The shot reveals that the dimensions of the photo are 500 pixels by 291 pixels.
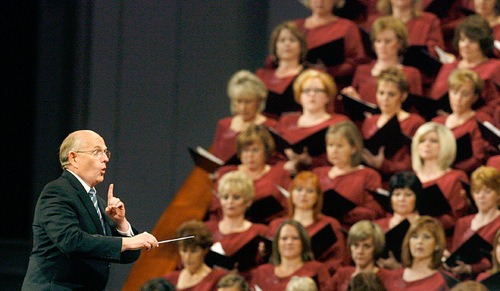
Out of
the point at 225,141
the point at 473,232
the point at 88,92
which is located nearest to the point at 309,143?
the point at 225,141

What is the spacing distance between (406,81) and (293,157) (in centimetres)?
31

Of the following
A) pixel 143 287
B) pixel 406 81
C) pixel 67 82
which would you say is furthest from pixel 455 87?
pixel 67 82

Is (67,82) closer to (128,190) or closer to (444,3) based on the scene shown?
(128,190)

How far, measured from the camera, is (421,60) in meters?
2.33

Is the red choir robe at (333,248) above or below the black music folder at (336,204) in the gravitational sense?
below

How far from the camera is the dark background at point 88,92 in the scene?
2.88 metres

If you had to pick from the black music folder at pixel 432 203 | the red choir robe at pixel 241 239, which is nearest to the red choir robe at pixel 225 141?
the red choir robe at pixel 241 239

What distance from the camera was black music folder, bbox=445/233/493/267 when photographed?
1903 millimetres

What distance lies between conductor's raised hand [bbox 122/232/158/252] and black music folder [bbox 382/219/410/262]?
875mm

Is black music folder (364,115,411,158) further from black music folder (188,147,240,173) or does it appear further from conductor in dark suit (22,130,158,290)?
conductor in dark suit (22,130,158,290)

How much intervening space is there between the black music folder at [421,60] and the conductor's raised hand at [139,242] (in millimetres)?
1257

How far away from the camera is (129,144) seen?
285 cm

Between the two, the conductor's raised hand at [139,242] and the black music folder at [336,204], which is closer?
the conductor's raised hand at [139,242]

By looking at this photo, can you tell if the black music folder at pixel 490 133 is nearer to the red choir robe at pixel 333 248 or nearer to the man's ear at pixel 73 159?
the red choir robe at pixel 333 248
